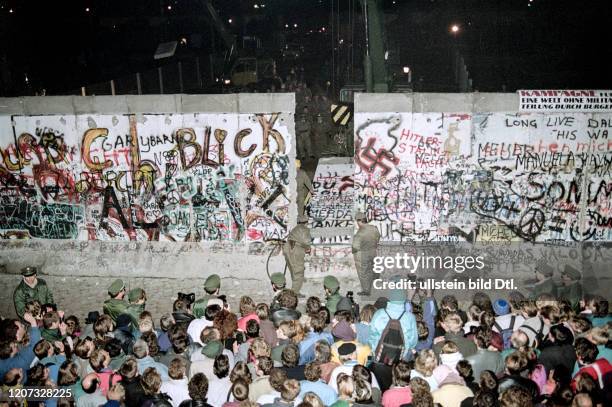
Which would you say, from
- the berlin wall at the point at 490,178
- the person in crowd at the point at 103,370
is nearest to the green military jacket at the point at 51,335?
the person in crowd at the point at 103,370

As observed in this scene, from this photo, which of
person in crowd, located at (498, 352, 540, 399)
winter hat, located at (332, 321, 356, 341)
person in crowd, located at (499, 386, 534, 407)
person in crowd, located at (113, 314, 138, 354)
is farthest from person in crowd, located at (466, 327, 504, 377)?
person in crowd, located at (113, 314, 138, 354)

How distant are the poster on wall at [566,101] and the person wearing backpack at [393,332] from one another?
16.8 feet

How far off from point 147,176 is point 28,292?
3.18 metres

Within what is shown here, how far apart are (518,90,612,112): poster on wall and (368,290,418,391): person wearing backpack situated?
5124mm

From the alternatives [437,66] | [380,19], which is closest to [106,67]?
[437,66]

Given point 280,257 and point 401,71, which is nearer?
point 280,257

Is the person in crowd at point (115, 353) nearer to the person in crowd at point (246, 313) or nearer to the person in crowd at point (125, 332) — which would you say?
the person in crowd at point (125, 332)

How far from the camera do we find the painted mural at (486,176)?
32.3 ft

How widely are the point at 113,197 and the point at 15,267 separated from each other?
2.90 meters

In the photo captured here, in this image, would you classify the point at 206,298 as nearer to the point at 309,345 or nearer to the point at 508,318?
the point at 309,345

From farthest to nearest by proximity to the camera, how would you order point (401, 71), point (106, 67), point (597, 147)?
point (106, 67) → point (401, 71) → point (597, 147)

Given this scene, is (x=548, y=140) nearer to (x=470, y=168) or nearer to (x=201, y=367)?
(x=470, y=168)

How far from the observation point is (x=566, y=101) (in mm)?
9742

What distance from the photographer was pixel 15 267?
1150cm
